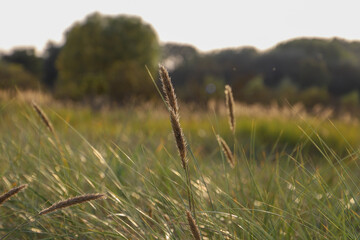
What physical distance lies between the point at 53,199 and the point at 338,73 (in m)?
26.8

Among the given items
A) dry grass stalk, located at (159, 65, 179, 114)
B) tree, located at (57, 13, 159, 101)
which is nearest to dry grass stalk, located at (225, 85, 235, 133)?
dry grass stalk, located at (159, 65, 179, 114)

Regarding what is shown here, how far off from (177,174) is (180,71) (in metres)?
33.0

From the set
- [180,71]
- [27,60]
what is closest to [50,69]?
[27,60]

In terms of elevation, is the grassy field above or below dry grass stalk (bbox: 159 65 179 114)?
below

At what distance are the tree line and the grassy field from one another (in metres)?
9.82

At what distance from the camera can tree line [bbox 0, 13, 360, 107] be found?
2214 cm

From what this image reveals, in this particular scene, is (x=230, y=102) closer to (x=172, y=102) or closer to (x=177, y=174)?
(x=177, y=174)

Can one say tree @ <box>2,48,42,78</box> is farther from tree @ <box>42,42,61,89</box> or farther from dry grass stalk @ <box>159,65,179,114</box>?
dry grass stalk @ <box>159,65,179,114</box>

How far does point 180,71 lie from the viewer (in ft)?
114

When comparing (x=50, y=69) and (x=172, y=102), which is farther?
(x=50, y=69)

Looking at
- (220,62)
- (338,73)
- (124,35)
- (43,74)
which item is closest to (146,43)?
(124,35)

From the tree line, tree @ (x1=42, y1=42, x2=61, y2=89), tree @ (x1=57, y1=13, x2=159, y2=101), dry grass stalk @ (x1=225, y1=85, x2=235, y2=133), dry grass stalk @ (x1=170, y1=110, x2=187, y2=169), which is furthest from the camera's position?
tree @ (x1=42, y1=42, x2=61, y2=89)

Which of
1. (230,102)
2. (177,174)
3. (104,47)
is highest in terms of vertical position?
(104,47)

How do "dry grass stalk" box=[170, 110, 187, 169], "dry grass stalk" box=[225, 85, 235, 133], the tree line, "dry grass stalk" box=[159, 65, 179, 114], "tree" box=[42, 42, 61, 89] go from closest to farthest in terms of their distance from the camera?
1. "dry grass stalk" box=[170, 110, 187, 169]
2. "dry grass stalk" box=[159, 65, 179, 114]
3. "dry grass stalk" box=[225, 85, 235, 133]
4. the tree line
5. "tree" box=[42, 42, 61, 89]
